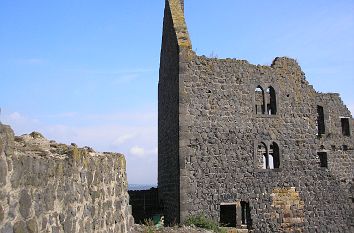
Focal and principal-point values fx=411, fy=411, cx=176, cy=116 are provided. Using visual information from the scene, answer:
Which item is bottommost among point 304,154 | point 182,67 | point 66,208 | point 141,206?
point 141,206

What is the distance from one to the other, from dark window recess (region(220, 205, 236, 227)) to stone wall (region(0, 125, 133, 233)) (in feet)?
29.1

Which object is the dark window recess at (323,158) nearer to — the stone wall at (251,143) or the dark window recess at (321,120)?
the stone wall at (251,143)

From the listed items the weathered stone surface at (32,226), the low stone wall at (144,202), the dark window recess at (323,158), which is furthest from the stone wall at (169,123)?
the weathered stone surface at (32,226)

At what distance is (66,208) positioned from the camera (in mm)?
4684

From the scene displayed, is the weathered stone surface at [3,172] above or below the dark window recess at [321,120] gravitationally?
below

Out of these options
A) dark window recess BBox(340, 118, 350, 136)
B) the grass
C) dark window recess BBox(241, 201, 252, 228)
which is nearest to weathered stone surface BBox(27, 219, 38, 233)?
the grass

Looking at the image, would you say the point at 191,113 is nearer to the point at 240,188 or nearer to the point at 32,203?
the point at 240,188

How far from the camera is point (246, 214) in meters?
15.8

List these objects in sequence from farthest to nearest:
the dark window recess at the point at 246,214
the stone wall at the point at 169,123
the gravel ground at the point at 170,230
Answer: the dark window recess at the point at 246,214 < the stone wall at the point at 169,123 < the gravel ground at the point at 170,230

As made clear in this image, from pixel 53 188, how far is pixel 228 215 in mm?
12346

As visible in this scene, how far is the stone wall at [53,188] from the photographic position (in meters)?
3.39


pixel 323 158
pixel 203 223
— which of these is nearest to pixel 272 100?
pixel 323 158

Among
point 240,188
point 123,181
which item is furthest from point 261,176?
point 123,181

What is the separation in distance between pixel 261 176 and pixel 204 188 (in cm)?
256
